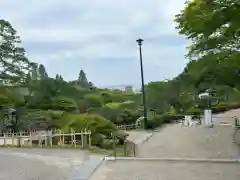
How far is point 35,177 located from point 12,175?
740 millimetres

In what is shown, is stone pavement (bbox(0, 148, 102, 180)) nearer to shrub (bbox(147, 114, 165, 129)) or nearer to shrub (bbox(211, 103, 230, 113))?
shrub (bbox(147, 114, 165, 129))

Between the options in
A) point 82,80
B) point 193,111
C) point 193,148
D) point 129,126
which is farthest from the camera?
point 82,80

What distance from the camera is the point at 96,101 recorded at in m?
45.2

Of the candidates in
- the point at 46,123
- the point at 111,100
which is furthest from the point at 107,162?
the point at 111,100

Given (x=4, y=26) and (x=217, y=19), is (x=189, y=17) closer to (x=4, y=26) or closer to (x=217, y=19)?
(x=217, y=19)

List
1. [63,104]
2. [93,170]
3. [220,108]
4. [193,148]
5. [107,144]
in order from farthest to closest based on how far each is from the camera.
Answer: [220,108]
[63,104]
[107,144]
[193,148]
[93,170]

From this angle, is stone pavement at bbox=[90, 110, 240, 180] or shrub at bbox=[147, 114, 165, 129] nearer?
stone pavement at bbox=[90, 110, 240, 180]

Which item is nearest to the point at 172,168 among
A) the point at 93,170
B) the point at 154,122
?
the point at 93,170

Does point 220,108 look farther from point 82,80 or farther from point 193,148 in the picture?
point 82,80

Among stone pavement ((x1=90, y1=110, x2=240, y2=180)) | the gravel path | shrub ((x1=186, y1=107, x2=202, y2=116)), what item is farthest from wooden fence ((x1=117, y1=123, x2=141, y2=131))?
stone pavement ((x1=90, y1=110, x2=240, y2=180))

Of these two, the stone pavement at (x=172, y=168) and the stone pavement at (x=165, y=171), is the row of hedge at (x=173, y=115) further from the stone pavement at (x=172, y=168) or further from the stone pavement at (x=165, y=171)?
the stone pavement at (x=165, y=171)

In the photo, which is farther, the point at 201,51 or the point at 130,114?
the point at 130,114

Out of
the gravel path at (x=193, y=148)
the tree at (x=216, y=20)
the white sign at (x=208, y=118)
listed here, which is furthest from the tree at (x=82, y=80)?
the tree at (x=216, y=20)

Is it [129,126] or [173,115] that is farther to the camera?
[173,115]
